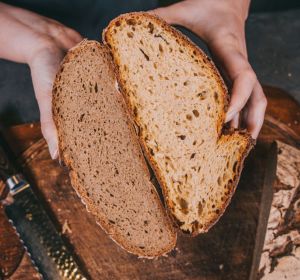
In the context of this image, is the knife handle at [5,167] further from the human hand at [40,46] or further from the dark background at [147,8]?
the dark background at [147,8]

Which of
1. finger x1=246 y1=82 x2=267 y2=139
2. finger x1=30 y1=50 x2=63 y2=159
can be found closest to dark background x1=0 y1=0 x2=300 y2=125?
finger x1=30 y1=50 x2=63 y2=159

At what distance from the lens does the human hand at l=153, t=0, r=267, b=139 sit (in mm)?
1685

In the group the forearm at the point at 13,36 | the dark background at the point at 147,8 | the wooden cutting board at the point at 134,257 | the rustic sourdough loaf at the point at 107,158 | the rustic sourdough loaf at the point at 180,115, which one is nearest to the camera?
the rustic sourdough loaf at the point at 180,115

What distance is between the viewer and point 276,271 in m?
1.78

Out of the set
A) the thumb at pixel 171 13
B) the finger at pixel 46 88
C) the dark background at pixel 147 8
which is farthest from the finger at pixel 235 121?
the dark background at pixel 147 8

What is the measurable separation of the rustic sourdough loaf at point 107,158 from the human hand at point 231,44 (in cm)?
40

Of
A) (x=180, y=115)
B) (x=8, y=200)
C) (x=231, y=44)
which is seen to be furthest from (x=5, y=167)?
(x=231, y=44)

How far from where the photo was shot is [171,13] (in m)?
2.02

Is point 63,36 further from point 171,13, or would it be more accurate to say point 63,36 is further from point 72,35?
point 171,13

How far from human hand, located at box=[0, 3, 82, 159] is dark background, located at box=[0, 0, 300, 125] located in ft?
0.46

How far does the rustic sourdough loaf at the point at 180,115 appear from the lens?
5.37 feet

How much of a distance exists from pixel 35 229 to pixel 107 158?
42 cm

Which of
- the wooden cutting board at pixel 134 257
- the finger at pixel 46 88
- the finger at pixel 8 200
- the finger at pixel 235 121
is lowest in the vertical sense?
the wooden cutting board at pixel 134 257

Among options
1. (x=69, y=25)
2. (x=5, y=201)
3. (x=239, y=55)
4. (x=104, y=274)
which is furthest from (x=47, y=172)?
(x=239, y=55)
